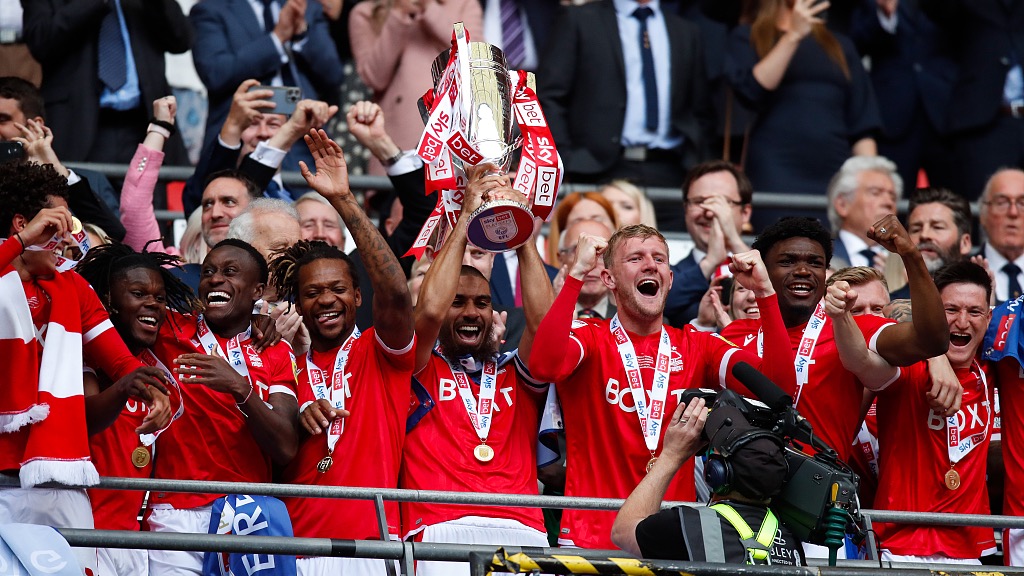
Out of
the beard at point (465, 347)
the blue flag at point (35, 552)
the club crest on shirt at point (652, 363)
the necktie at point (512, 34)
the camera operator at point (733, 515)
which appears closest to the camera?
the camera operator at point (733, 515)

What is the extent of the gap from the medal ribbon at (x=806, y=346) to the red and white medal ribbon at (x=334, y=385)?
1882 mm

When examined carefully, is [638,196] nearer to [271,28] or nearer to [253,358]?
[271,28]

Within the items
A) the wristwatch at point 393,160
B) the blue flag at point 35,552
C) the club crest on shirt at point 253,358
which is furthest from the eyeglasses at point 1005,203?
the blue flag at point 35,552

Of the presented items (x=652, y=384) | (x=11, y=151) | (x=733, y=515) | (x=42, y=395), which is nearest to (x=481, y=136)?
(x=652, y=384)

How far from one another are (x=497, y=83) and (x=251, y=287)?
1.52 meters

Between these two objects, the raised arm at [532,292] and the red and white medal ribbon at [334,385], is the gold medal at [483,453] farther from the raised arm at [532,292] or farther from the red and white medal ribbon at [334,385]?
the red and white medal ribbon at [334,385]

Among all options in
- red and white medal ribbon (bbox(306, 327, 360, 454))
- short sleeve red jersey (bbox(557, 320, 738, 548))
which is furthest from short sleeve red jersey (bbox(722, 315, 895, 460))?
red and white medal ribbon (bbox(306, 327, 360, 454))

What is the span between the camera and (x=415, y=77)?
10547mm

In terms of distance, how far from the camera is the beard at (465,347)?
7.15m

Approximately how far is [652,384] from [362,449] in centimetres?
132

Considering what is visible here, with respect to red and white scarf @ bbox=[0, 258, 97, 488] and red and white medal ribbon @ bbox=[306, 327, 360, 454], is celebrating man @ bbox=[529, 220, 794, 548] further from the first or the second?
red and white scarf @ bbox=[0, 258, 97, 488]

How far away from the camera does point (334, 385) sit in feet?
22.9

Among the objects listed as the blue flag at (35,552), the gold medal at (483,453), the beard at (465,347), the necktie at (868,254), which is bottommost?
the blue flag at (35,552)

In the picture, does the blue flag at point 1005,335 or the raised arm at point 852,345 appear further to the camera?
the blue flag at point 1005,335
